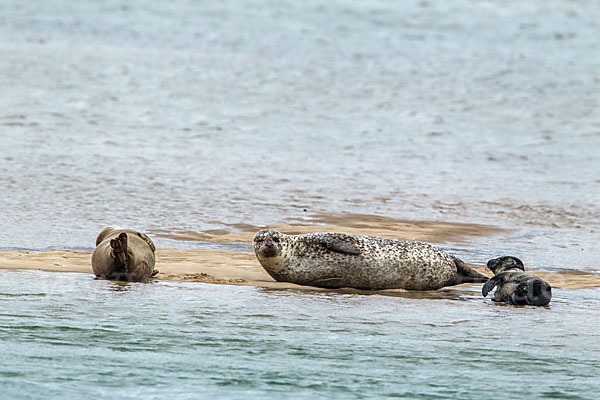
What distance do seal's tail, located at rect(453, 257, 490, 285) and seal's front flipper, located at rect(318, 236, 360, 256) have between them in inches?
37.8

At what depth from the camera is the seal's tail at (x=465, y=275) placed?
29.2 feet

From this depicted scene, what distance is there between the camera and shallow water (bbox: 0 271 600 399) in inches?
211

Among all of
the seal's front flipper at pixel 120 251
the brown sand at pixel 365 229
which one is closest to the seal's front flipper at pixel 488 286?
the seal's front flipper at pixel 120 251

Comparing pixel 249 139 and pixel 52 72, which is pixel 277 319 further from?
pixel 52 72

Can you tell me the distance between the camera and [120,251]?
8094 millimetres

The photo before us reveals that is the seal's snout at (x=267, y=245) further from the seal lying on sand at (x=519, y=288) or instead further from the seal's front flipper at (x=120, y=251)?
the seal lying on sand at (x=519, y=288)

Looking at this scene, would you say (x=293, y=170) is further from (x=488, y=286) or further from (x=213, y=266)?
(x=488, y=286)

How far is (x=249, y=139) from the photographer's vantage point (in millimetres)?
22641

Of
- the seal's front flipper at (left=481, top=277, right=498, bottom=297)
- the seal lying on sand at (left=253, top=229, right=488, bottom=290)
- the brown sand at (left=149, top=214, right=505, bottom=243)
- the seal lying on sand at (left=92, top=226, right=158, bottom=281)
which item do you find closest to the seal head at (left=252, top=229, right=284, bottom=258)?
the seal lying on sand at (left=253, top=229, right=488, bottom=290)

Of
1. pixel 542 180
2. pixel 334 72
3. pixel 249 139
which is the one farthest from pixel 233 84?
pixel 542 180

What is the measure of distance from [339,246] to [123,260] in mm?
1659

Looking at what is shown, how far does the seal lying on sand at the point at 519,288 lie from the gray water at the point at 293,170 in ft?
0.55

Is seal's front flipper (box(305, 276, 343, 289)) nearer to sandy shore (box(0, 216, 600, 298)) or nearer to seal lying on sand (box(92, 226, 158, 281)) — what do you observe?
sandy shore (box(0, 216, 600, 298))

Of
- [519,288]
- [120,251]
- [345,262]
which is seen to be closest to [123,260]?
[120,251]
